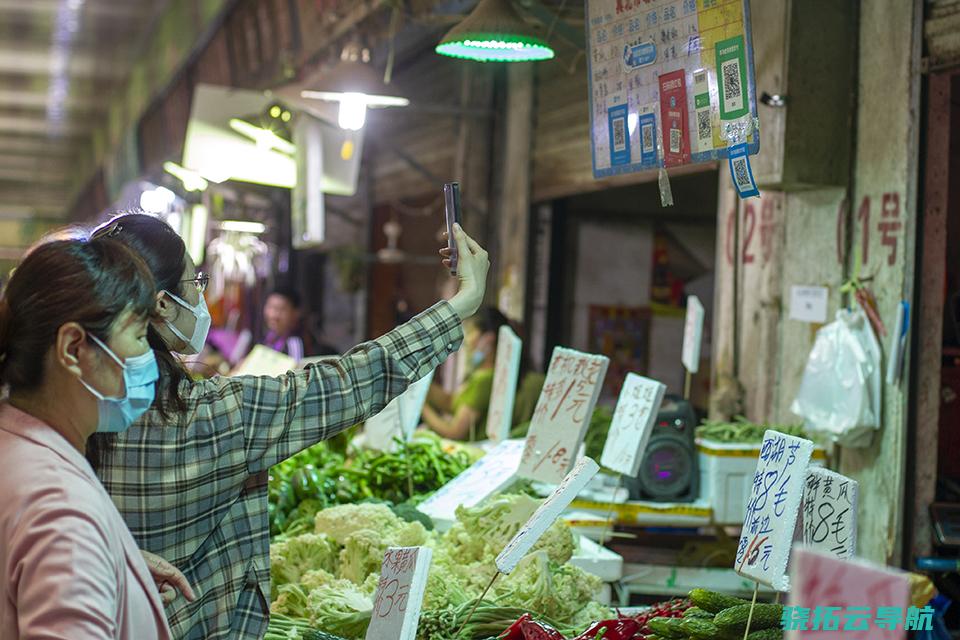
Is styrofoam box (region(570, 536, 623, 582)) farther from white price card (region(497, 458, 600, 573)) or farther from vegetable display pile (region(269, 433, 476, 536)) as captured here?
white price card (region(497, 458, 600, 573))

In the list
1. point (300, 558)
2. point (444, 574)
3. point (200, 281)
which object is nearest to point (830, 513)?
point (444, 574)

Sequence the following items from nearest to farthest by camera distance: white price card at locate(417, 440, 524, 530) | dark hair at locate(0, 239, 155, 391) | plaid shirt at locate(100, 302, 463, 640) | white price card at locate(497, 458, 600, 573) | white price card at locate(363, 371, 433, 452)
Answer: dark hair at locate(0, 239, 155, 391)
plaid shirt at locate(100, 302, 463, 640)
white price card at locate(497, 458, 600, 573)
white price card at locate(417, 440, 524, 530)
white price card at locate(363, 371, 433, 452)

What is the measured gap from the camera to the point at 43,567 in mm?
1748

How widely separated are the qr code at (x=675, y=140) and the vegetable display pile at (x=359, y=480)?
1.76 m

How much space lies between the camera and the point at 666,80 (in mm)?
3545

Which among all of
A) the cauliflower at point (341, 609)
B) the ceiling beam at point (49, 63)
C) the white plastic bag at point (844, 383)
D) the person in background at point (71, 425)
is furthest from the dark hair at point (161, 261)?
the ceiling beam at point (49, 63)

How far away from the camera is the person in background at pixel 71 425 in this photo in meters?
1.76

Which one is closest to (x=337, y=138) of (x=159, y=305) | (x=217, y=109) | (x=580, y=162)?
(x=217, y=109)

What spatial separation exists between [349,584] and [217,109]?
18.8 feet

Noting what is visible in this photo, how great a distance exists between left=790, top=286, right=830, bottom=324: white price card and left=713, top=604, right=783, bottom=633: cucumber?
268cm

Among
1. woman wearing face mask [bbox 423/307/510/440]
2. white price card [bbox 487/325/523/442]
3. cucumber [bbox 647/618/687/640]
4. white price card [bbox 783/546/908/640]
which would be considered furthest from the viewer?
woman wearing face mask [bbox 423/307/510/440]

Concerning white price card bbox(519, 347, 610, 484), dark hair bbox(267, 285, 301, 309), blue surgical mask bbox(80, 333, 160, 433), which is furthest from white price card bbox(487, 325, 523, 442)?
dark hair bbox(267, 285, 301, 309)

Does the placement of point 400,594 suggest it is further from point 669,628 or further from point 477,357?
point 477,357

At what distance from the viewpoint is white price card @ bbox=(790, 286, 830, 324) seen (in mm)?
5402
